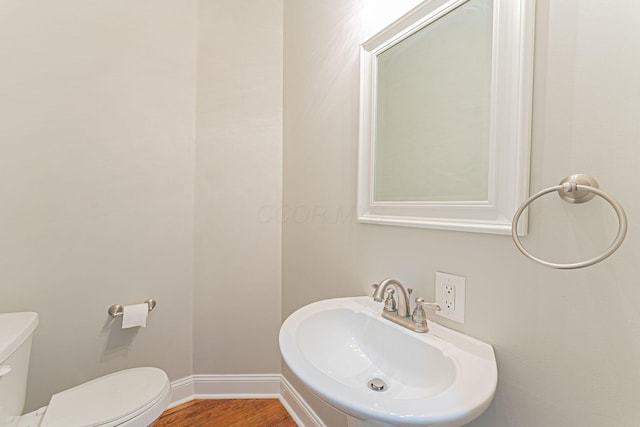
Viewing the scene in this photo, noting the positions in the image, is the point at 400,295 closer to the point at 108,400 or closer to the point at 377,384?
the point at 377,384

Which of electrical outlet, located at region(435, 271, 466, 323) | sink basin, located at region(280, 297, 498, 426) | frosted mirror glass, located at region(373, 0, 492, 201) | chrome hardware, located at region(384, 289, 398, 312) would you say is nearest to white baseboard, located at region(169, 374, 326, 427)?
sink basin, located at region(280, 297, 498, 426)

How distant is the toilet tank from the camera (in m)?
0.96

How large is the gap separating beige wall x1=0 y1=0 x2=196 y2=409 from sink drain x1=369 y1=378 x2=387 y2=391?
129cm

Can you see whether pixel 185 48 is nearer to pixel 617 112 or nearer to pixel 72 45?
pixel 72 45

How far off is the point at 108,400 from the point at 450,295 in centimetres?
132

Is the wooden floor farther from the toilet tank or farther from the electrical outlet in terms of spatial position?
the electrical outlet

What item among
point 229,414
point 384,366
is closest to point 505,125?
point 384,366

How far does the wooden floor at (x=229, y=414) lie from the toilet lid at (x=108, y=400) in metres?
0.50

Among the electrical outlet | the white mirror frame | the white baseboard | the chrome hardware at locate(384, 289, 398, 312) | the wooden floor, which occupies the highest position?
the white mirror frame

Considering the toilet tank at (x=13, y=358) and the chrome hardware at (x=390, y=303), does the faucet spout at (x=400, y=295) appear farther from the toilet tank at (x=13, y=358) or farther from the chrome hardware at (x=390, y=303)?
the toilet tank at (x=13, y=358)

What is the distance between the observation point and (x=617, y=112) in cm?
54

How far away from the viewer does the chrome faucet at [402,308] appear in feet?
2.71

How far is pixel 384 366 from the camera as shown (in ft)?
2.88

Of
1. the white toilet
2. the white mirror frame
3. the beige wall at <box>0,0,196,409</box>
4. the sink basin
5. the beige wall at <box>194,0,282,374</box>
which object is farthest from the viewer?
the beige wall at <box>194,0,282,374</box>
